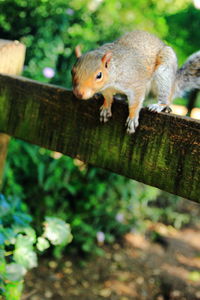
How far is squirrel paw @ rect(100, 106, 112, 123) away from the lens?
1039 millimetres

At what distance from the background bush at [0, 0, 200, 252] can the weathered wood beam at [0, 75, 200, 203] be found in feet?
3.40

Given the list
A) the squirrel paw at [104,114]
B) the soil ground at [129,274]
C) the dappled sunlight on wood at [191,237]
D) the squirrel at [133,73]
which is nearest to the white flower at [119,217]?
the soil ground at [129,274]

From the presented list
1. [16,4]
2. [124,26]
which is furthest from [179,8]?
[16,4]

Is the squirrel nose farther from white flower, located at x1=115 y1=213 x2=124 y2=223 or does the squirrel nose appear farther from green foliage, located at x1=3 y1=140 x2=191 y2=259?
white flower, located at x1=115 y1=213 x2=124 y2=223

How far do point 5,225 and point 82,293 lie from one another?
1.11m

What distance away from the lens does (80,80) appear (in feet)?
3.58

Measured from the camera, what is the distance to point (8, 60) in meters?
1.24

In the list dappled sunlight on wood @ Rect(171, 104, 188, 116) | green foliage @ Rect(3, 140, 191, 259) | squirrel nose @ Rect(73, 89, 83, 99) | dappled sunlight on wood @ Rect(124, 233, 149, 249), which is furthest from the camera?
dappled sunlight on wood @ Rect(171, 104, 188, 116)

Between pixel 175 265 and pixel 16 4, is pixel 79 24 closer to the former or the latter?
pixel 16 4

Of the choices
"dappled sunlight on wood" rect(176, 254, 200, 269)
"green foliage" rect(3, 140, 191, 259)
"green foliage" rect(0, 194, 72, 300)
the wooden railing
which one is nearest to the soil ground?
"dappled sunlight on wood" rect(176, 254, 200, 269)

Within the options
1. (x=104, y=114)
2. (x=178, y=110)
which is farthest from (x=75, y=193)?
(x=178, y=110)

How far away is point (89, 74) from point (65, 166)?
4.49ft

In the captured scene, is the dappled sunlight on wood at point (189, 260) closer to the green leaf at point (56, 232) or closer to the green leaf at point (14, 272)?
the green leaf at point (56, 232)

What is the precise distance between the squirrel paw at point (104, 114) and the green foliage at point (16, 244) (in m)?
0.37
